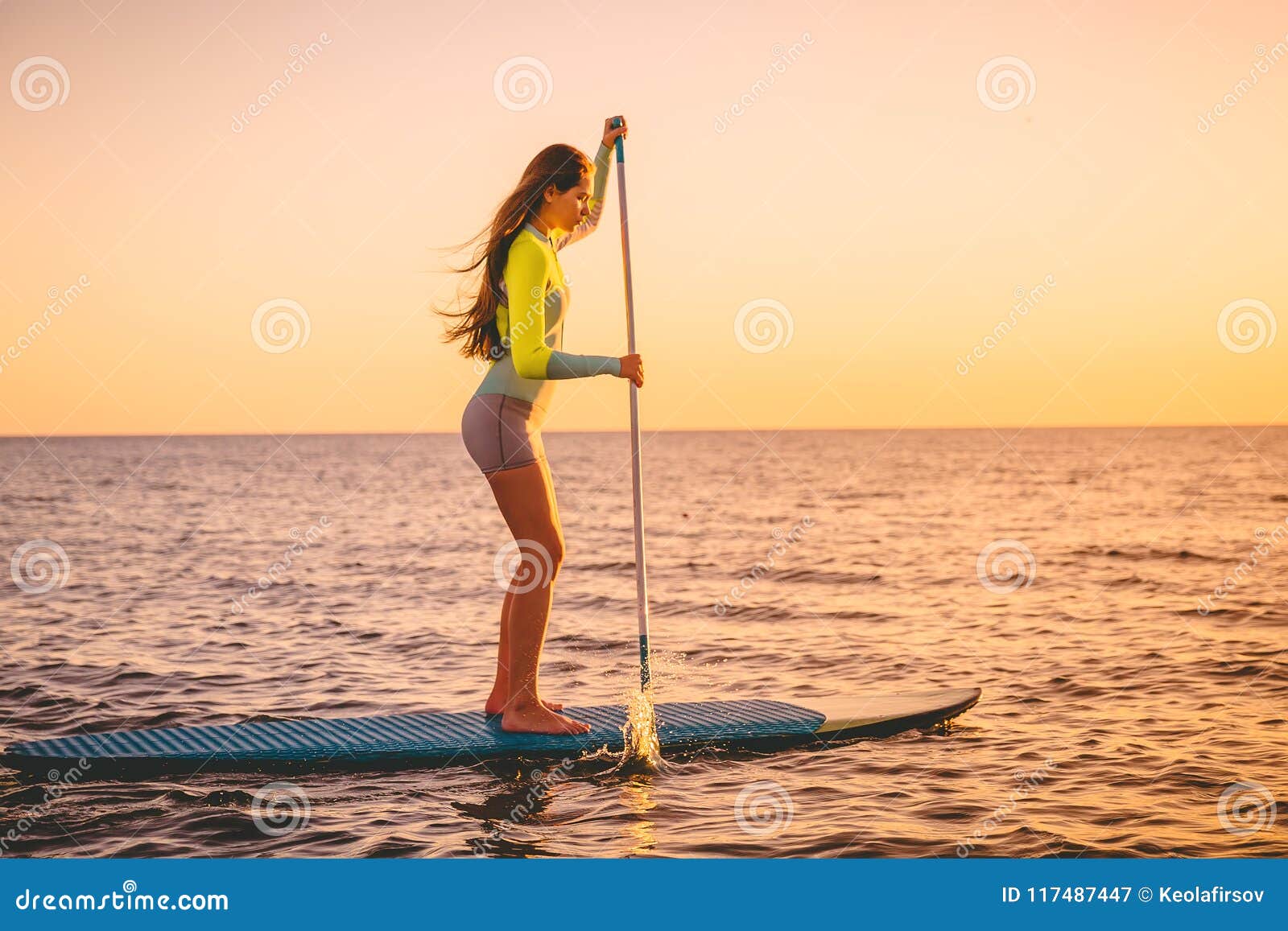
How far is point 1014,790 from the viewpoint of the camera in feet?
20.4

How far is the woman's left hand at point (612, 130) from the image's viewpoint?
6309 mm

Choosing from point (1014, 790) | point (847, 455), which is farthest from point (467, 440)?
point (847, 455)

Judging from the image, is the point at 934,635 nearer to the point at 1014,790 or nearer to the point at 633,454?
the point at 1014,790

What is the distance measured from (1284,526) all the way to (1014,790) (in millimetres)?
23529
